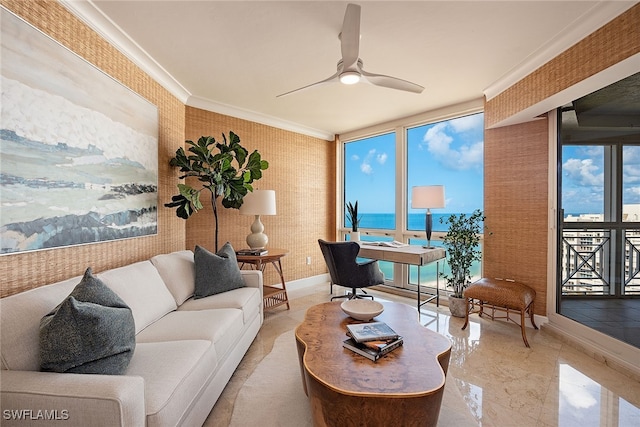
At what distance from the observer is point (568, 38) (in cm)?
218

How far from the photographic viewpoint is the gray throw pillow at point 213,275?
2574mm

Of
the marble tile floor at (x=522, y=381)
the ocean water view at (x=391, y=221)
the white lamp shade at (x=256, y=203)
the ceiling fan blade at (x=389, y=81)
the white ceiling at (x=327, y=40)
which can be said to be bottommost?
the marble tile floor at (x=522, y=381)

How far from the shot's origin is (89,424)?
1.05 meters

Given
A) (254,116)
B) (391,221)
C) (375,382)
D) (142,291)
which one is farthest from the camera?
(391,221)

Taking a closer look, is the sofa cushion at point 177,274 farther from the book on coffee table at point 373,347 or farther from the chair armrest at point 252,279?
the book on coffee table at point 373,347

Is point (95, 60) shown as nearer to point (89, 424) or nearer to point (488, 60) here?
point (89, 424)

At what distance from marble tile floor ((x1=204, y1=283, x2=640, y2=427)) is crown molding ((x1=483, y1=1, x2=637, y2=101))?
2.52 meters

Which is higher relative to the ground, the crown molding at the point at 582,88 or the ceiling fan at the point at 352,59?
the ceiling fan at the point at 352,59

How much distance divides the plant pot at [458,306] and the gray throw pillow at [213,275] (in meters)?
2.43

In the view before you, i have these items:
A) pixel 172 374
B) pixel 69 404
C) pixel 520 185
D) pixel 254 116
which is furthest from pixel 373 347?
pixel 254 116

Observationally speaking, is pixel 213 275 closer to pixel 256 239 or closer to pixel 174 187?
pixel 256 239

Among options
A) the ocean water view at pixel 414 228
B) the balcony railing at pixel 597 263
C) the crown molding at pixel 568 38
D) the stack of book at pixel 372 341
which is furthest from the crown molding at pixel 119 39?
the balcony railing at pixel 597 263

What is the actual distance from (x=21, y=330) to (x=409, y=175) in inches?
167

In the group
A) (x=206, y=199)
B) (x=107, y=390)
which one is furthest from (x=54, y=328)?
(x=206, y=199)
